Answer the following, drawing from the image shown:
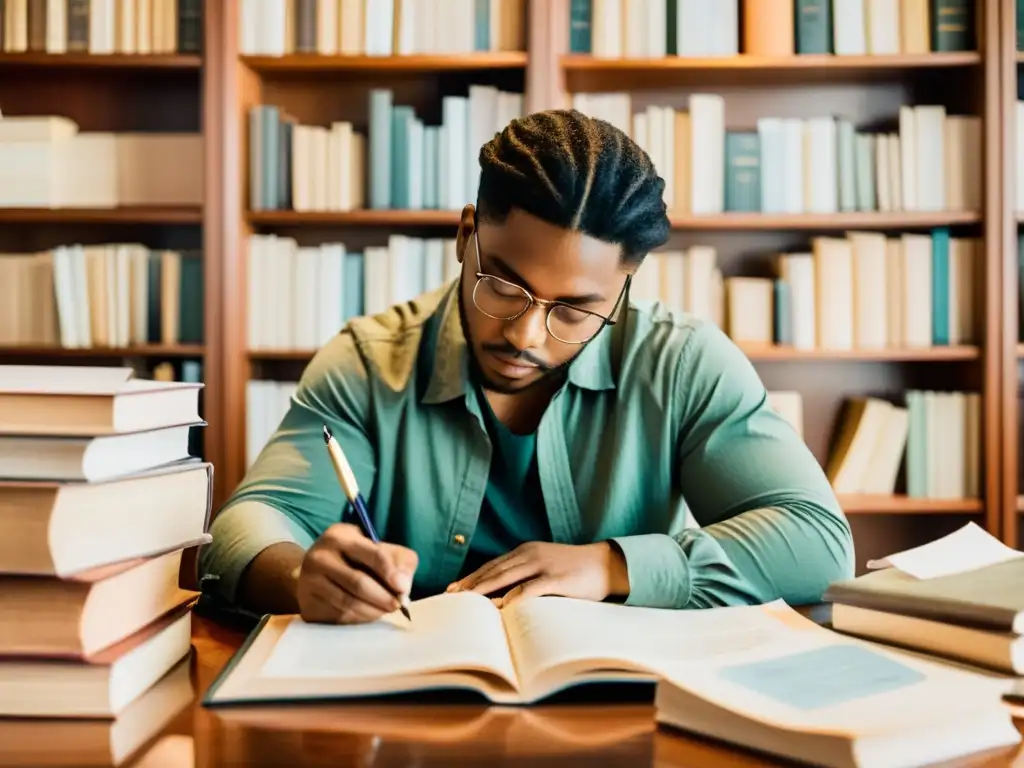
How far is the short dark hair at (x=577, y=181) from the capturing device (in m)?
1.27

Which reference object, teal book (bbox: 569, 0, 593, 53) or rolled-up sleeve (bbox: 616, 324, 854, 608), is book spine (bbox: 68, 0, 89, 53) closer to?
teal book (bbox: 569, 0, 593, 53)

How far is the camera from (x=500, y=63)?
2668 mm

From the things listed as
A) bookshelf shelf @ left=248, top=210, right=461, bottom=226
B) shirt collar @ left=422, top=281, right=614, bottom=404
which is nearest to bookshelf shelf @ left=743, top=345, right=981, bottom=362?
bookshelf shelf @ left=248, top=210, right=461, bottom=226

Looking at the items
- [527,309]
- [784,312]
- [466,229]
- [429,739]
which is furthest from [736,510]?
[784,312]

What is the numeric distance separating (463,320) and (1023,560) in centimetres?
77

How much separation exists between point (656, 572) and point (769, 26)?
6.52ft

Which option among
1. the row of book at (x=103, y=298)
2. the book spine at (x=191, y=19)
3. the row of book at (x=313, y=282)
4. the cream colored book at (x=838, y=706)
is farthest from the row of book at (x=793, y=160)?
the cream colored book at (x=838, y=706)

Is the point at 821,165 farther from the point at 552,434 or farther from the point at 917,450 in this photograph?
the point at 552,434

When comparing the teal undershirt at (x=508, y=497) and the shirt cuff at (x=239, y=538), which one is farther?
the teal undershirt at (x=508, y=497)

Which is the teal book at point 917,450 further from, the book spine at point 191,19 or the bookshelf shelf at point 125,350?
the book spine at point 191,19

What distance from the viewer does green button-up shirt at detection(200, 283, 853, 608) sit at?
1392 millimetres

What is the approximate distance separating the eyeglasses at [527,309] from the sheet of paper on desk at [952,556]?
47 centimetres

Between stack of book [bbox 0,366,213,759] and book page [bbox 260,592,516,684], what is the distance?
0.29ft

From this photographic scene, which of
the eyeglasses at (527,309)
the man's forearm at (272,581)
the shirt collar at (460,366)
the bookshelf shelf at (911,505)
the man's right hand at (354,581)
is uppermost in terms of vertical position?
the eyeglasses at (527,309)
